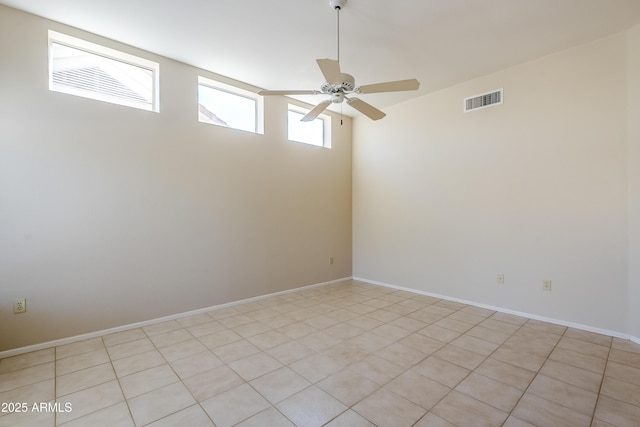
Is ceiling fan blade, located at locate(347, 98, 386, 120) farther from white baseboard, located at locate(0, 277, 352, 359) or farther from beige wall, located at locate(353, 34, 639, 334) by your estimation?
white baseboard, located at locate(0, 277, 352, 359)

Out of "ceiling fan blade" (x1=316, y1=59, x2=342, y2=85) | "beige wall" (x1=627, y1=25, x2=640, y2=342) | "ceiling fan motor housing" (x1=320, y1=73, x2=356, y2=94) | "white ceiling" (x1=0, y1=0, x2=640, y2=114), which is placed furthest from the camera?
"beige wall" (x1=627, y1=25, x2=640, y2=342)

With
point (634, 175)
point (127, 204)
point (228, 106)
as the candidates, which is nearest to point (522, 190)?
point (634, 175)

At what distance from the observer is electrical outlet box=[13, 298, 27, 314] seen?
8.54 ft

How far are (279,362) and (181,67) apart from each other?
340 centimetres

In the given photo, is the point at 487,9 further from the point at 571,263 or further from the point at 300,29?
the point at 571,263

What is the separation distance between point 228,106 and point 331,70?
2.38m

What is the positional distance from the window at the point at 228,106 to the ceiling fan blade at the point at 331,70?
2.13m

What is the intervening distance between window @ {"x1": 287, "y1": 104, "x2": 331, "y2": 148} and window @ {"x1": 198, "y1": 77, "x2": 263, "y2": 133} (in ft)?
1.81

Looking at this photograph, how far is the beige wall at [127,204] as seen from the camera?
8.61 feet

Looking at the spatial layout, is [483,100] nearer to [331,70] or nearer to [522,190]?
[522,190]

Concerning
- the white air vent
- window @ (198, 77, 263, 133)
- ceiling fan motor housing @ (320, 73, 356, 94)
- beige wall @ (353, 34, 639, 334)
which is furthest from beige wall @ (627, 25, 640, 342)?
window @ (198, 77, 263, 133)

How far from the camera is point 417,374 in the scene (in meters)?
2.29

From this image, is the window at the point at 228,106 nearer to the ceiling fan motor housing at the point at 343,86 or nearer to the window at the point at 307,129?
the window at the point at 307,129

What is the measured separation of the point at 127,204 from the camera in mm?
3143
